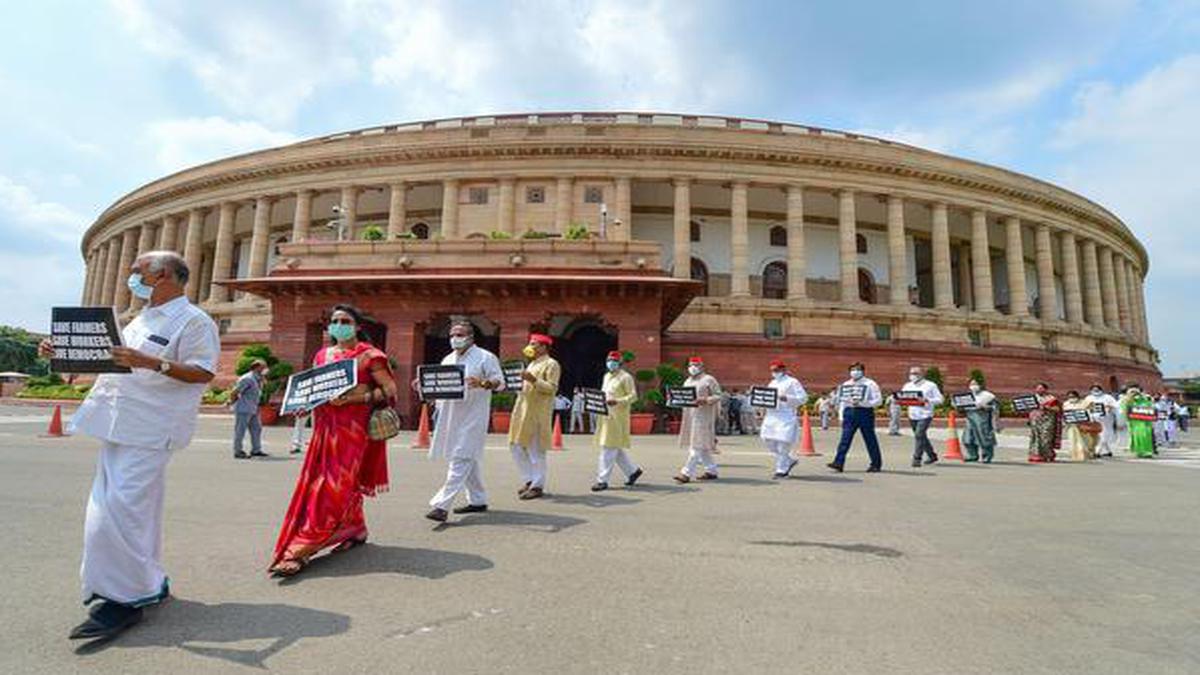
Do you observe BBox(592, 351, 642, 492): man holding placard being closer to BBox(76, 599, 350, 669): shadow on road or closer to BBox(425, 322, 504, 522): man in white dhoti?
BBox(425, 322, 504, 522): man in white dhoti

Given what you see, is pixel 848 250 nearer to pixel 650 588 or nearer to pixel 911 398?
pixel 911 398

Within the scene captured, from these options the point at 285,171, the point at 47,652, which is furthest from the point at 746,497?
the point at 285,171

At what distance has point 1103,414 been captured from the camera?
15695mm

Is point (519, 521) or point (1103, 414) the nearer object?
point (519, 521)

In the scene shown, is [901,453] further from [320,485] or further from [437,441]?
[320,485]

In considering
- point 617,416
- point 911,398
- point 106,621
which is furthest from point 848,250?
point 106,621

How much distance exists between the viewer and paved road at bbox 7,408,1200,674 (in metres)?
2.89

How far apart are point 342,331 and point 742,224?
107 ft

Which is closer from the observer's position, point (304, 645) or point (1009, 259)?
point (304, 645)

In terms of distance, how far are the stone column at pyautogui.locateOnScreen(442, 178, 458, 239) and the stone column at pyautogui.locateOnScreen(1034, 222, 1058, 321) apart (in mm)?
37855

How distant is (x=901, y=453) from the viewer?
14.8 meters

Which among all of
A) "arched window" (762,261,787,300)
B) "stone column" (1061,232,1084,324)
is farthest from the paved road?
"stone column" (1061,232,1084,324)

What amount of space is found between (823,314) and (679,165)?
38.6 ft

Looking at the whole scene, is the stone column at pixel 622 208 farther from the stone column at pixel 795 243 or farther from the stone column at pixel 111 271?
the stone column at pixel 111 271
